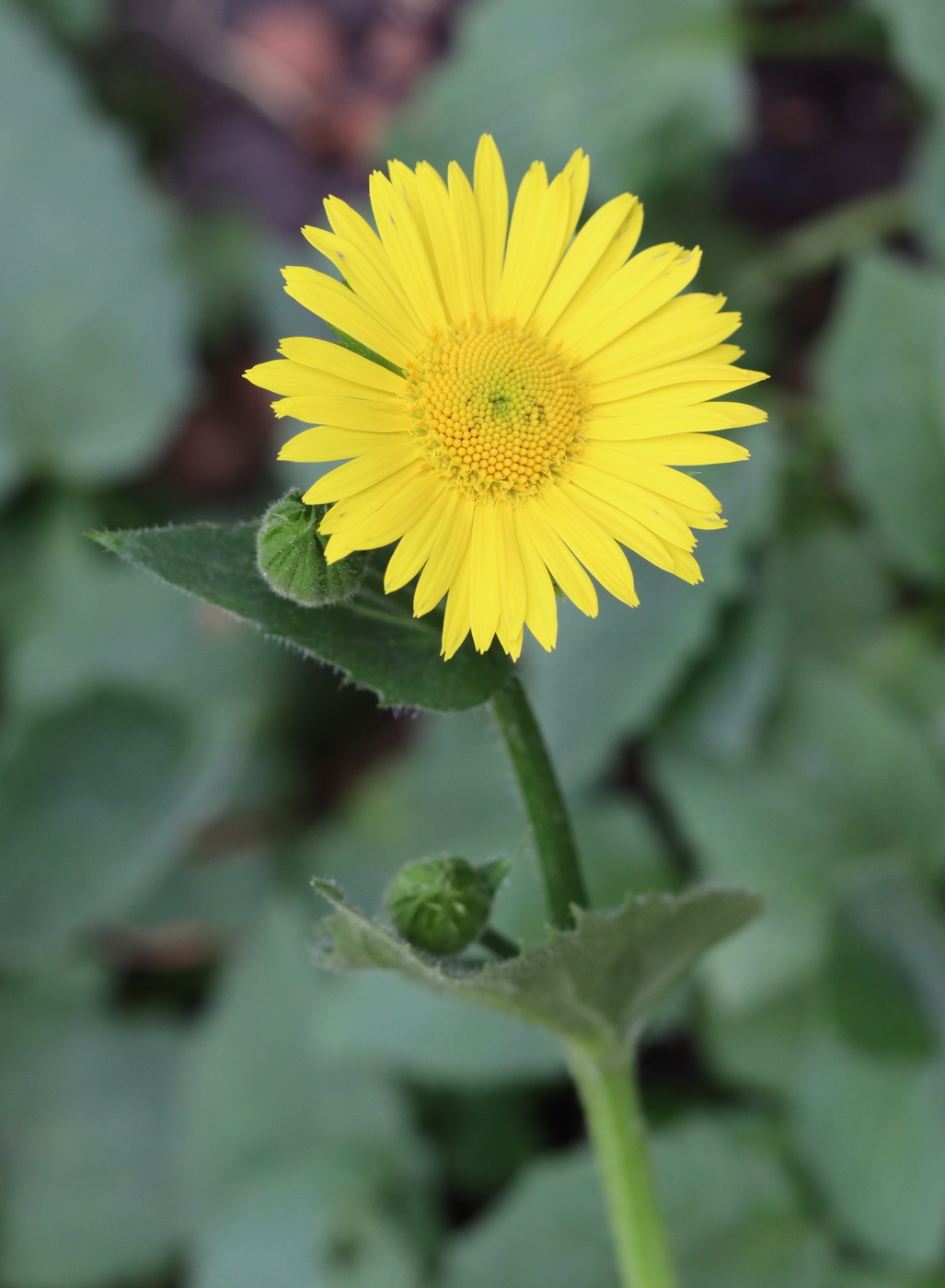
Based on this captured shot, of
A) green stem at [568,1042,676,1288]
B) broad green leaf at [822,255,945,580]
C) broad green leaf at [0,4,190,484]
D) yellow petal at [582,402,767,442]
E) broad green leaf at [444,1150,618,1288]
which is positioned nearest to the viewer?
yellow petal at [582,402,767,442]

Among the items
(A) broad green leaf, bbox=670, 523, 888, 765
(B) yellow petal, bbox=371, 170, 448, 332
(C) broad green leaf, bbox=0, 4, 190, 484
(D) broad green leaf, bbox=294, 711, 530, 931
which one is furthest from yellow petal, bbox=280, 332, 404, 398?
(C) broad green leaf, bbox=0, 4, 190, 484

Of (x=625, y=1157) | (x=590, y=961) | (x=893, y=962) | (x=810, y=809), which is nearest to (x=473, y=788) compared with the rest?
(x=810, y=809)

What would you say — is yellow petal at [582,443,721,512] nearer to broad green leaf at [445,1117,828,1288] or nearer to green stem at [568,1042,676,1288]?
green stem at [568,1042,676,1288]

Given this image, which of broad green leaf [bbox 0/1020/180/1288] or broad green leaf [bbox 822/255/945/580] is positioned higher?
broad green leaf [bbox 822/255/945/580]

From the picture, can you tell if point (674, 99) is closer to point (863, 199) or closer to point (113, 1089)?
point (863, 199)

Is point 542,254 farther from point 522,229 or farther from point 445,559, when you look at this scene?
point 445,559

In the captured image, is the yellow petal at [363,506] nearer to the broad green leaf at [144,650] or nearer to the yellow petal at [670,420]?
the yellow petal at [670,420]
